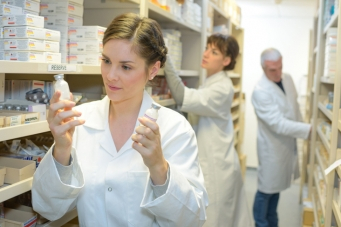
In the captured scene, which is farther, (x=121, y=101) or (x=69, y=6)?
(x=69, y=6)

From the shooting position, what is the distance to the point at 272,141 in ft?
12.5

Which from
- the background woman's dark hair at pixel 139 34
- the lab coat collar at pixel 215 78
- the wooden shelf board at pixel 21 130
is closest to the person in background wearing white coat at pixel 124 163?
the background woman's dark hair at pixel 139 34

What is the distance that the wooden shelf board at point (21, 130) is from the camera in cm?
130

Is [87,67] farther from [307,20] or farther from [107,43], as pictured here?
[307,20]

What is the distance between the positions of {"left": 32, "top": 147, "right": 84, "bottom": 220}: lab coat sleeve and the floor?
11.5ft

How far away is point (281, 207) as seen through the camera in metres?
5.04

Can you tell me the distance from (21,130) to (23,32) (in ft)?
1.24

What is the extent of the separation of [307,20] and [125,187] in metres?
6.33

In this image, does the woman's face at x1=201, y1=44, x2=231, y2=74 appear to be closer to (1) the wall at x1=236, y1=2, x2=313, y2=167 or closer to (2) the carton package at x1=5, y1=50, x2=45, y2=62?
(2) the carton package at x1=5, y1=50, x2=45, y2=62

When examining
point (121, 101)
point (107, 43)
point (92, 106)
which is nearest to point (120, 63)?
point (107, 43)

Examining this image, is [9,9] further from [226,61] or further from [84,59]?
[226,61]

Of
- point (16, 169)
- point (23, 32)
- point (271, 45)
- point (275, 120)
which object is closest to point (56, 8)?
point (23, 32)

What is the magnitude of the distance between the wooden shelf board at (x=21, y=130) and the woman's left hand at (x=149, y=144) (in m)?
0.45

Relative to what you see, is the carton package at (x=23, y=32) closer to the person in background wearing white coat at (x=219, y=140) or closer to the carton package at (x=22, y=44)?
the carton package at (x=22, y=44)
